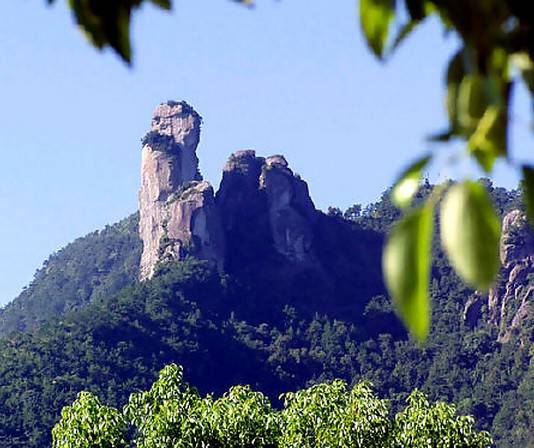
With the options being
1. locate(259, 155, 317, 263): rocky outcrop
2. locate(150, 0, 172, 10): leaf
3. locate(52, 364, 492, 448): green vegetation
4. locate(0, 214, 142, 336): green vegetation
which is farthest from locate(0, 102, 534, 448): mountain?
locate(150, 0, 172, 10): leaf

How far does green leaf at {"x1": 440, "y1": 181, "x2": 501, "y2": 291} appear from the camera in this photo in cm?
51

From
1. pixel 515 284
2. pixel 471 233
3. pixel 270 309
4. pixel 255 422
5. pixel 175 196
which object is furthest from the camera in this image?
pixel 270 309

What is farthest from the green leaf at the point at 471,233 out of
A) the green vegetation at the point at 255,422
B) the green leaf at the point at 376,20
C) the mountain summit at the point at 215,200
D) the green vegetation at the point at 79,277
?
the green vegetation at the point at 79,277

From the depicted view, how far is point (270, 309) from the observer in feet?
204

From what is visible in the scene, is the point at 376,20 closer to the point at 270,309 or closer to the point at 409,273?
the point at 409,273

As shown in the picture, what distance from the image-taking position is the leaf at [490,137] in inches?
22.3

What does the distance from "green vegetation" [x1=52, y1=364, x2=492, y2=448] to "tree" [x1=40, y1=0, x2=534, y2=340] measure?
403 inches

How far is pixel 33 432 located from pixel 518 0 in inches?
1665

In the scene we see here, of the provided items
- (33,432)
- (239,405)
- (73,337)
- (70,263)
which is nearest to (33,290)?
(70,263)

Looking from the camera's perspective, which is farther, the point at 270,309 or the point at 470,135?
the point at 270,309

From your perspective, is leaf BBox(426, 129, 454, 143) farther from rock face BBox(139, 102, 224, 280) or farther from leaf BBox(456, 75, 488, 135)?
rock face BBox(139, 102, 224, 280)

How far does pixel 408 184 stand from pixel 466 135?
32 mm

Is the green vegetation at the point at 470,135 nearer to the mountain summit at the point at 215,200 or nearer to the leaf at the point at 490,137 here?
the leaf at the point at 490,137

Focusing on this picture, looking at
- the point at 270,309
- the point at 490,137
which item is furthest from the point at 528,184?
the point at 270,309
